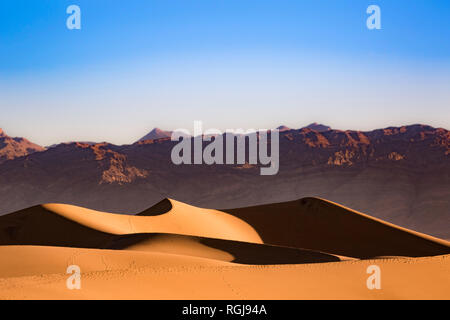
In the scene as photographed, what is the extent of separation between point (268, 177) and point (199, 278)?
81882 mm

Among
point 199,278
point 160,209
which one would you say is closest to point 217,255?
point 199,278

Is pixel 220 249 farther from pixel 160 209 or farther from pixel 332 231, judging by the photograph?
pixel 160 209

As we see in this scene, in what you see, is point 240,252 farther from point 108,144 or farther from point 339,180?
point 108,144

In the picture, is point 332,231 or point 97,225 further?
point 332,231

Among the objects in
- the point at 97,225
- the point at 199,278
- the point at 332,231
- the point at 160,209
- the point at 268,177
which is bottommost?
the point at 268,177

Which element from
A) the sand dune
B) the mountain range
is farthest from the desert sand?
the mountain range

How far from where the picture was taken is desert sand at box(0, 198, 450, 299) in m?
10.9

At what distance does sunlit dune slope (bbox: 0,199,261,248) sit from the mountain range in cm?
5044

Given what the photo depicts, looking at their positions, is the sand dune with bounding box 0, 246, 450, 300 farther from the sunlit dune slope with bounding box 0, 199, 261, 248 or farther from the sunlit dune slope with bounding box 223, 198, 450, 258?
the sunlit dune slope with bounding box 223, 198, 450, 258

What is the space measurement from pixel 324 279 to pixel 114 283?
4.49m

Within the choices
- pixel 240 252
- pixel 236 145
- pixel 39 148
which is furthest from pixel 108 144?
pixel 240 252

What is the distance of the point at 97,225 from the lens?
1062 inches

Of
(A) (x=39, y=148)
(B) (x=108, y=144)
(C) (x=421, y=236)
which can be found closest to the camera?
(C) (x=421, y=236)
